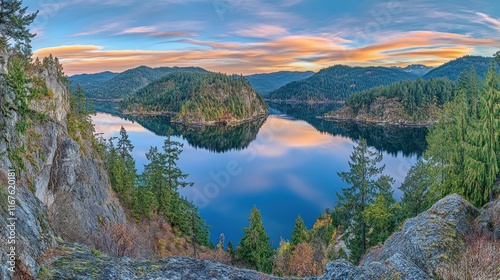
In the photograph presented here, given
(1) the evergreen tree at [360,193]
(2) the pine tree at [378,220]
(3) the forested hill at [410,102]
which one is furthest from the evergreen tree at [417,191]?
(3) the forested hill at [410,102]

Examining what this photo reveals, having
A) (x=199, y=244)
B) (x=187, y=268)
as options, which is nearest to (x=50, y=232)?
(x=187, y=268)

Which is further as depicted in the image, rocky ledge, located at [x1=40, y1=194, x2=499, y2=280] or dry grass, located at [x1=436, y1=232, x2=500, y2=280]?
rocky ledge, located at [x1=40, y1=194, x2=499, y2=280]

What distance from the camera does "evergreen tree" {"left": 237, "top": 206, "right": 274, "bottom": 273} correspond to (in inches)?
1496

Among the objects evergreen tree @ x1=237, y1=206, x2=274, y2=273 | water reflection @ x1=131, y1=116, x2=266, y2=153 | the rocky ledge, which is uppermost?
the rocky ledge

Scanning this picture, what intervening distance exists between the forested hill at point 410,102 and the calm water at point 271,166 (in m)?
24.2

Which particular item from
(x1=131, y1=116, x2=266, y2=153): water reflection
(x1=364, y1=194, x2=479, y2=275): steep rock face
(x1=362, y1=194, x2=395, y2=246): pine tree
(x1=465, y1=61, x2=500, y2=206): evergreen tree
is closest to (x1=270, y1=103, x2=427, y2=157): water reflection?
(x1=131, y1=116, x2=266, y2=153): water reflection

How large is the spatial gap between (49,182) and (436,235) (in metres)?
28.8

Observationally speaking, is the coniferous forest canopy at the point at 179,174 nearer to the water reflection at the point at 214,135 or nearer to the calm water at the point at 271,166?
the calm water at the point at 271,166

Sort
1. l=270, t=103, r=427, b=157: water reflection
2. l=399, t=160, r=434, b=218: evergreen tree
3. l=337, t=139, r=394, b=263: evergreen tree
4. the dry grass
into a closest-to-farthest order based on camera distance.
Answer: the dry grass
l=337, t=139, r=394, b=263: evergreen tree
l=399, t=160, r=434, b=218: evergreen tree
l=270, t=103, r=427, b=157: water reflection

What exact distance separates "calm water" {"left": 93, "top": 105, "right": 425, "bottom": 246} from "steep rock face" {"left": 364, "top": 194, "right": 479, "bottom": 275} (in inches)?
1628

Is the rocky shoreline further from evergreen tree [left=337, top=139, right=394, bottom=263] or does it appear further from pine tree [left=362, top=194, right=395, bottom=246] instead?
pine tree [left=362, top=194, right=395, bottom=246]

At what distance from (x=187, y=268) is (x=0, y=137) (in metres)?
9.25

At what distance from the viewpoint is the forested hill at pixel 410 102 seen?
17338cm

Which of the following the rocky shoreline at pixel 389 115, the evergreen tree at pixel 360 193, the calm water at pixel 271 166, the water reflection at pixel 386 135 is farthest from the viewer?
the rocky shoreline at pixel 389 115
